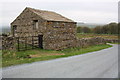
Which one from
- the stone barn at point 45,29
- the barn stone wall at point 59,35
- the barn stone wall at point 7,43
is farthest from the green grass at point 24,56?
the stone barn at point 45,29

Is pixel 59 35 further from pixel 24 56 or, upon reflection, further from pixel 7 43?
pixel 24 56

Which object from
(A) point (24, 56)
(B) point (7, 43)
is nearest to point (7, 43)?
(B) point (7, 43)

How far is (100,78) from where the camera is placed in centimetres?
675

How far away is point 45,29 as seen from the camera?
19.5m

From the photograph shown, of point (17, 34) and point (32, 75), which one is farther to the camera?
point (17, 34)

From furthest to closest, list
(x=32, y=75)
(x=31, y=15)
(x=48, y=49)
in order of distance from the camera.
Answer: (x=31, y=15), (x=48, y=49), (x=32, y=75)

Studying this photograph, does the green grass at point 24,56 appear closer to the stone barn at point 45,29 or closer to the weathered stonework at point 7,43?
the weathered stonework at point 7,43

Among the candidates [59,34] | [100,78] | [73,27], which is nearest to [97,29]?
[73,27]

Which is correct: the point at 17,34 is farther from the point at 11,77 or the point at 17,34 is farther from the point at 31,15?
the point at 11,77

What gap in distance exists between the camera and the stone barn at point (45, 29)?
64.7 feet

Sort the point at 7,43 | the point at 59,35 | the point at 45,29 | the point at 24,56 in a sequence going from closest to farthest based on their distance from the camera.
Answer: the point at 24,56 < the point at 7,43 < the point at 45,29 < the point at 59,35

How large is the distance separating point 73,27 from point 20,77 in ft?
62.2

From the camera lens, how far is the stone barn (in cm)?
1972

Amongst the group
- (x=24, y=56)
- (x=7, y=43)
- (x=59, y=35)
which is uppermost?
(x=59, y=35)
